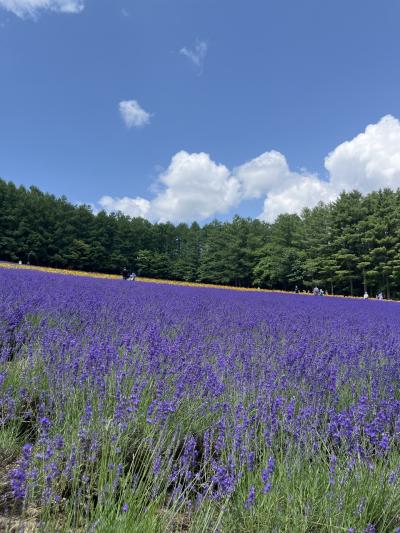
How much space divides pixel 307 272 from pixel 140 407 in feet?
121

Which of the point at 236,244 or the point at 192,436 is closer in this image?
the point at 192,436

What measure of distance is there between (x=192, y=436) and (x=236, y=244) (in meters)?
40.8

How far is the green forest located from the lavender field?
31796 millimetres

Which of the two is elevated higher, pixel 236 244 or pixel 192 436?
pixel 236 244

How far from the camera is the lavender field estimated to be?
4.46 ft

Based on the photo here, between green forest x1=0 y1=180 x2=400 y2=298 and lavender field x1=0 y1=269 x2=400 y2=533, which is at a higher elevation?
green forest x1=0 y1=180 x2=400 y2=298

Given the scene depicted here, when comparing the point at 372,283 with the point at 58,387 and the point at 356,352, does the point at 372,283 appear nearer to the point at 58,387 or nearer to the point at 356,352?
the point at 356,352

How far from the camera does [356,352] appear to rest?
389 cm

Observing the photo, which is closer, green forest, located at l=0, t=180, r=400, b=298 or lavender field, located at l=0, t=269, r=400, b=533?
lavender field, located at l=0, t=269, r=400, b=533

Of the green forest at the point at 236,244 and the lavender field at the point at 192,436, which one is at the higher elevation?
the green forest at the point at 236,244

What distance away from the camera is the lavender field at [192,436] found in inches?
53.5

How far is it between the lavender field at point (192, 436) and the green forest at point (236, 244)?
31796 millimetres

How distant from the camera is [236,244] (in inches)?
1658

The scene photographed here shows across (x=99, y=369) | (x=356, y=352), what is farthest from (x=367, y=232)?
(x=99, y=369)
